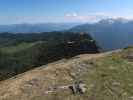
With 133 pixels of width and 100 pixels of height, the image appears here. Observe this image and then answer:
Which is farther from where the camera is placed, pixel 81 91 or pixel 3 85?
pixel 3 85

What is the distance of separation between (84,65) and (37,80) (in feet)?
14.2

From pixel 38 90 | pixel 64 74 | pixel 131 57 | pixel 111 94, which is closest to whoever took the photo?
pixel 111 94

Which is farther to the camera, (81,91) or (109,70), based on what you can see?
(109,70)

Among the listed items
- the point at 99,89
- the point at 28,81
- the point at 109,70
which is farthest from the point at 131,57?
the point at 28,81

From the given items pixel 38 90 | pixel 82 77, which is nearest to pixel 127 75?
pixel 82 77

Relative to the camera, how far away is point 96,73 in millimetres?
17781

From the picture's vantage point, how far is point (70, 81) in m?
16.7

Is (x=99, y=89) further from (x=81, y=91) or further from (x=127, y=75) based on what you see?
(x=127, y=75)

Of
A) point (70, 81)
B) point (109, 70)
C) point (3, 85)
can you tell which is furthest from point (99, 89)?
point (3, 85)

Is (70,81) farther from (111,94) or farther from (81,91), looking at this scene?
(111,94)

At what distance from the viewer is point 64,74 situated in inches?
713

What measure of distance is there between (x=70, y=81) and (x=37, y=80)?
227cm

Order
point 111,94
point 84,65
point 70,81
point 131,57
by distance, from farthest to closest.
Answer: point 131,57 → point 84,65 → point 70,81 → point 111,94

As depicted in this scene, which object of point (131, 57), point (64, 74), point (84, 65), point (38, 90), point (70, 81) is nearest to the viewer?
point (38, 90)
